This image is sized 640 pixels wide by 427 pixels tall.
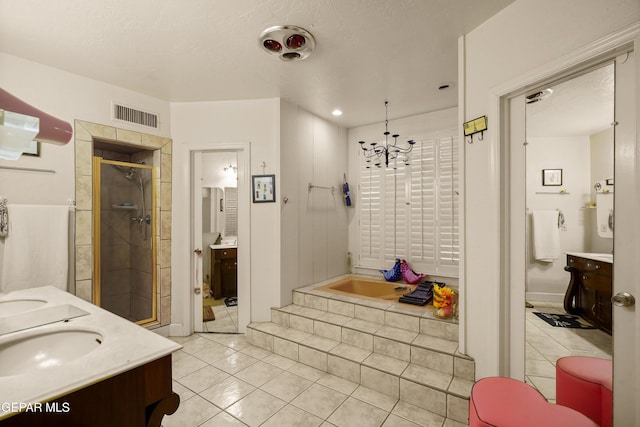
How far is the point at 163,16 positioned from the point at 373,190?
309 cm

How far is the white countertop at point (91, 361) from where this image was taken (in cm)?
84

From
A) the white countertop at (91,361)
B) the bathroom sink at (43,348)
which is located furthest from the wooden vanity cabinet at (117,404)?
the bathroom sink at (43,348)

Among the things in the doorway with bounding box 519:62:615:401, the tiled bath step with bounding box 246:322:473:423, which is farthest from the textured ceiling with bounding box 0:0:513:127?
the tiled bath step with bounding box 246:322:473:423

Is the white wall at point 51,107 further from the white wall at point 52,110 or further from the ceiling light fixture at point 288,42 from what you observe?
the ceiling light fixture at point 288,42

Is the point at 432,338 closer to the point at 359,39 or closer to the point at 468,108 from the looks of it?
the point at 468,108

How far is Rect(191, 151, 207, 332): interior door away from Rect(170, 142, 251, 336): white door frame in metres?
0.05

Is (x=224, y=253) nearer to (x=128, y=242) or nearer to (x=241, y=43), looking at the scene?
(x=128, y=242)

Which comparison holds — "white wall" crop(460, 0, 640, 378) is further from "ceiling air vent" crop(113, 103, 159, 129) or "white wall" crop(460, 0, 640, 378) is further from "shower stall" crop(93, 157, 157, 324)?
"shower stall" crop(93, 157, 157, 324)

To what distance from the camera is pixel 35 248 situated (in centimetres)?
224

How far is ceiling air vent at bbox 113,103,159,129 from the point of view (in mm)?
2871

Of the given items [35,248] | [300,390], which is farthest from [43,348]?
[300,390]

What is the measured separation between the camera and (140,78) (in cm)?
269

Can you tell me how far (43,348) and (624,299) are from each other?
2.52 m

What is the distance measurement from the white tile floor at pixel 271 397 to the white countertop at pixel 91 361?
1054 mm
